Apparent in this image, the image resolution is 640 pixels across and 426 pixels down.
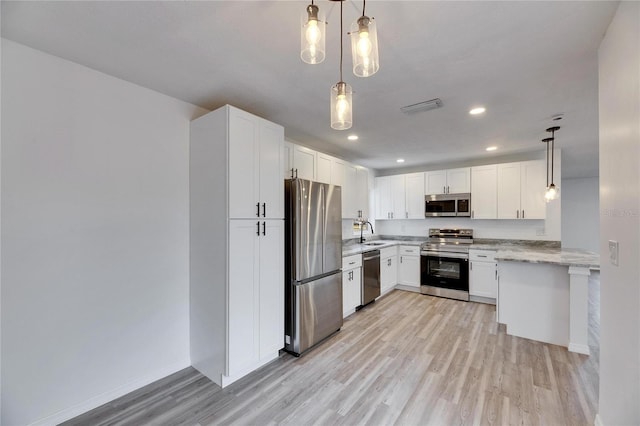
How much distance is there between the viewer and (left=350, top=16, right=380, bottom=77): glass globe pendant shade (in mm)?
1100

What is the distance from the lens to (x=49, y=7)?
1439 mm

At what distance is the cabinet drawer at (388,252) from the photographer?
473cm

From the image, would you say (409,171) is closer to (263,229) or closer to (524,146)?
(524,146)

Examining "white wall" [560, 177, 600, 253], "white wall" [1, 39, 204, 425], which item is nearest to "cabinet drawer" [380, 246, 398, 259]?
"white wall" [1, 39, 204, 425]

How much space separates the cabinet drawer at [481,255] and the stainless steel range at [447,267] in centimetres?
8

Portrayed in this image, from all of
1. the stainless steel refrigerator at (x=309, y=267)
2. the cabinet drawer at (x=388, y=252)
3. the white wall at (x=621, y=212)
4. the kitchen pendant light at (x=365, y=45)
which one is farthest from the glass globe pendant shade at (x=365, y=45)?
the cabinet drawer at (x=388, y=252)

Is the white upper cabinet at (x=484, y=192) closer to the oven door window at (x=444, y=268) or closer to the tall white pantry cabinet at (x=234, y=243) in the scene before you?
the oven door window at (x=444, y=268)

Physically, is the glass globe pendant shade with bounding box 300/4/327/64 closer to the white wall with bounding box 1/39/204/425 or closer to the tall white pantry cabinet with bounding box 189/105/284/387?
the tall white pantry cabinet with bounding box 189/105/284/387

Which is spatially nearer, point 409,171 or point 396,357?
point 396,357

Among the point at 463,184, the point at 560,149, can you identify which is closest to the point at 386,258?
→ the point at 463,184

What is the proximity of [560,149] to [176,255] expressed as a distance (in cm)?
555

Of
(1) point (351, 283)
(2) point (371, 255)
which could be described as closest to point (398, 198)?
(2) point (371, 255)

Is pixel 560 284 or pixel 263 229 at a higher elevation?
pixel 263 229

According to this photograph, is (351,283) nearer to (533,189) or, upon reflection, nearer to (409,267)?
(409,267)
